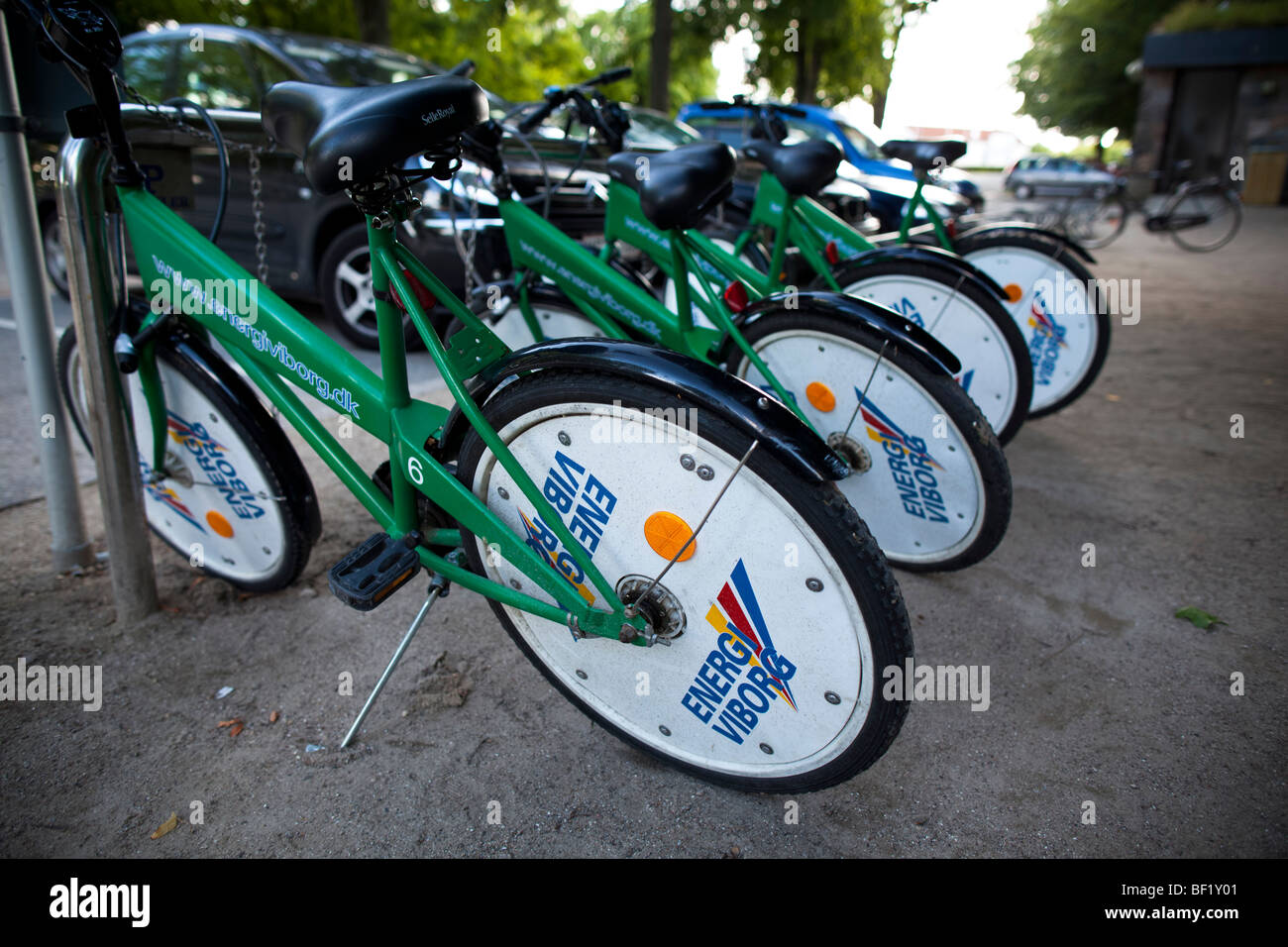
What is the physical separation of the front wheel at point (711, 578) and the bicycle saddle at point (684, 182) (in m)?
0.85

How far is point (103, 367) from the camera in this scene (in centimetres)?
206

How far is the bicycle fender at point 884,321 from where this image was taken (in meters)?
2.29

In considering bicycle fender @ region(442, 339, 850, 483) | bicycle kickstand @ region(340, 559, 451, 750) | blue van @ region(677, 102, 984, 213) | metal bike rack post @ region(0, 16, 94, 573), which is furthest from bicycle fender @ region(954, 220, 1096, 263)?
blue van @ region(677, 102, 984, 213)

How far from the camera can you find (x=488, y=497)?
5.73 feet

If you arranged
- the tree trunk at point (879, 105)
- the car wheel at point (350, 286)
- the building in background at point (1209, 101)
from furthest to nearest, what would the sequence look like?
the tree trunk at point (879, 105)
the building in background at point (1209, 101)
the car wheel at point (350, 286)

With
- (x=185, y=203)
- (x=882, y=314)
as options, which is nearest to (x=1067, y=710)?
(x=882, y=314)

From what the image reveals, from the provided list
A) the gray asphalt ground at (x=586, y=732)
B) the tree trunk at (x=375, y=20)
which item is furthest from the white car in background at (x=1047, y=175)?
the gray asphalt ground at (x=586, y=732)

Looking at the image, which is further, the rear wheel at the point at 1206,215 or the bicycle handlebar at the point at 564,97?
the rear wheel at the point at 1206,215

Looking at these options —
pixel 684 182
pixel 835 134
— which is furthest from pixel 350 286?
pixel 835 134

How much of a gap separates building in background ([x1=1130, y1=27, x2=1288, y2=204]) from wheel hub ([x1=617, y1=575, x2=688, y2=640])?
2153 centimetres

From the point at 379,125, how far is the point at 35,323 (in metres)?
1.47

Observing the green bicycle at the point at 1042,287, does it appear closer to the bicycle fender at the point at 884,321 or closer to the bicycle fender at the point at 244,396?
the bicycle fender at the point at 884,321

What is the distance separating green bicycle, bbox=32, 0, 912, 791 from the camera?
4.77 ft
